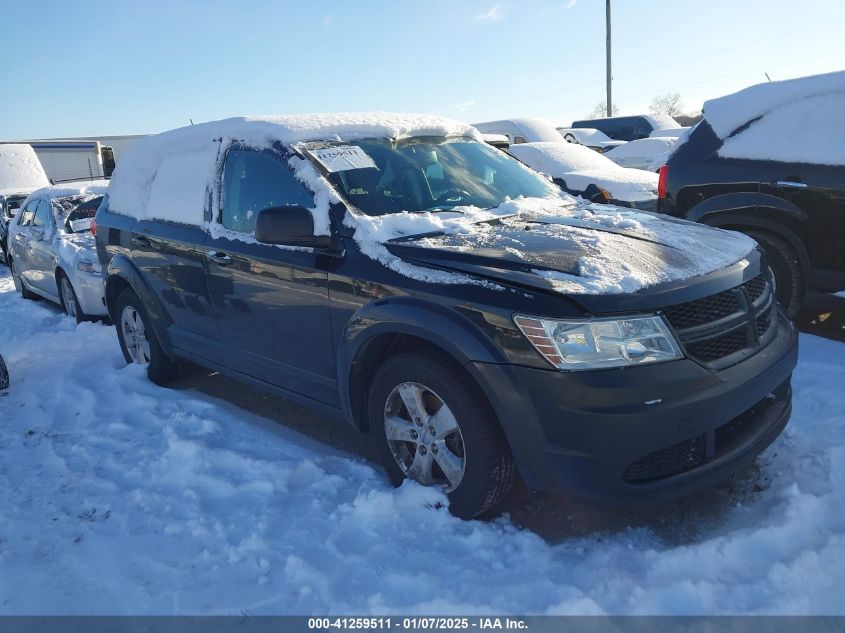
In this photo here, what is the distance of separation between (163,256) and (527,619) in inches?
132

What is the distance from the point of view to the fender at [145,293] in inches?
187

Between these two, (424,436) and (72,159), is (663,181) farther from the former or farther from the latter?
(72,159)

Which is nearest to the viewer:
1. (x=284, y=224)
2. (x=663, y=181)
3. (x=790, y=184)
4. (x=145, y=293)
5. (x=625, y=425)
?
(x=625, y=425)

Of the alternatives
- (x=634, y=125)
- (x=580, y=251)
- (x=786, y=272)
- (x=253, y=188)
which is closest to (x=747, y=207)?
(x=786, y=272)

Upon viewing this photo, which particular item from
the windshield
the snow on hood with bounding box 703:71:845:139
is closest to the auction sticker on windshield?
the windshield

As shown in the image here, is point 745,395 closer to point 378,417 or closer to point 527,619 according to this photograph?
point 527,619

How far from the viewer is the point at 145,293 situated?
4848mm

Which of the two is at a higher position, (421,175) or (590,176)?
(421,175)

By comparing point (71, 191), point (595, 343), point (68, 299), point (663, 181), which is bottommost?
point (68, 299)

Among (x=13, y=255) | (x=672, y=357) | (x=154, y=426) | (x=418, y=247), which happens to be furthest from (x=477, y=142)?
(x=13, y=255)

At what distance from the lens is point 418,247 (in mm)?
2980

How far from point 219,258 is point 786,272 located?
406 cm

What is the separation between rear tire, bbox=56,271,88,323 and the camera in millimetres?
7349

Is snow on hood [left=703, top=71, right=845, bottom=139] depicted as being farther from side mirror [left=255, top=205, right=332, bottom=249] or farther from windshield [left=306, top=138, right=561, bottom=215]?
side mirror [left=255, top=205, right=332, bottom=249]
